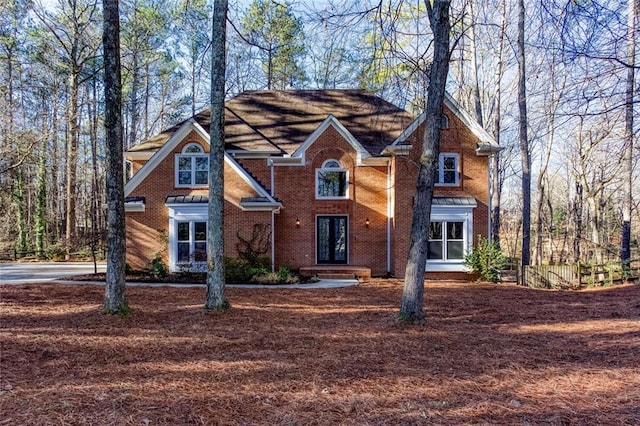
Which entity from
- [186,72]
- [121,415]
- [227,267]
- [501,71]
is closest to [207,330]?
[121,415]

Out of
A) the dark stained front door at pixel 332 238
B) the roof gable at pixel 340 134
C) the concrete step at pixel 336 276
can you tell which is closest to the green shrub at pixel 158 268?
the concrete step at pixel 336 276

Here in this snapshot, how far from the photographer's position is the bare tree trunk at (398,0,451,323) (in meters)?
7.10

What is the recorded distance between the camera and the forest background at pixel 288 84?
7.00m

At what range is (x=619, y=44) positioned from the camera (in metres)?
6.10

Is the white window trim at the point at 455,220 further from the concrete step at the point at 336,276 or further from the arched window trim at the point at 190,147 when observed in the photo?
the arched window trim at the point at 190,147

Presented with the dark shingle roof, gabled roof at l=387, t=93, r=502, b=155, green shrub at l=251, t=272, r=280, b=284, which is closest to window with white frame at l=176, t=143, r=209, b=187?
green shrub at l=251, t=272, r=280, b=284

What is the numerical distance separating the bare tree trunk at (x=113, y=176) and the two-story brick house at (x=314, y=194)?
24.5ft

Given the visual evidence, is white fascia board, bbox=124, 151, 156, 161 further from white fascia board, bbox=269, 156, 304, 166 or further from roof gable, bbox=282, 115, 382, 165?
roof gable, bbox=282, 115, 382, 165

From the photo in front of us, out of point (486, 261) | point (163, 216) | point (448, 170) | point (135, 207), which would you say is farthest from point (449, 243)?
point (135, 207)

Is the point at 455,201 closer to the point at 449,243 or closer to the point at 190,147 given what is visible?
the point at 449,243

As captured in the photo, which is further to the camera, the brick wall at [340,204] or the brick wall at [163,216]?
the brick wall at [340,204]

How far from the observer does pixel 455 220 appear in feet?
51.6

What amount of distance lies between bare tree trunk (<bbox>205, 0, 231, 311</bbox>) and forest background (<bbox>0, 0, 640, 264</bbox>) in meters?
0.84

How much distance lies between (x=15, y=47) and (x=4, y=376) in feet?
75.4
